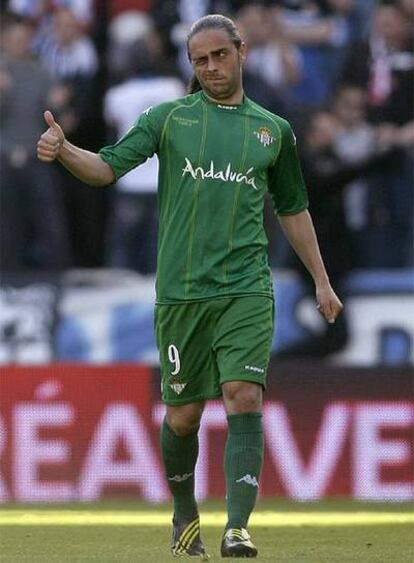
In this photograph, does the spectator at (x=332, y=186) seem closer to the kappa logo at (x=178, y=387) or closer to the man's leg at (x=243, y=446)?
the kappa logo at (x=178, y=387)

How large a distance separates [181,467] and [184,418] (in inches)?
10.2

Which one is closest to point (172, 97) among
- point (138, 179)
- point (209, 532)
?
point (138, 179)

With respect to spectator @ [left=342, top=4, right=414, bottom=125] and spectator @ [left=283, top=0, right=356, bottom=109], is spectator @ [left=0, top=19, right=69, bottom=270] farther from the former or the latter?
spectator @ [left=342, top=4, right=414, bottom=125]

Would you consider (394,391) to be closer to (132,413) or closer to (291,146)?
→ (132,413)

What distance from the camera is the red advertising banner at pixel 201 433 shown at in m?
11.6

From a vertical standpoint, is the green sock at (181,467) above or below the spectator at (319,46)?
below

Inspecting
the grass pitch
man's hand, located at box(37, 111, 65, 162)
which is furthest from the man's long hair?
the grass pitch

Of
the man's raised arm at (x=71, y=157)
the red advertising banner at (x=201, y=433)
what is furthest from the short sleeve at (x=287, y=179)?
the red advertising banner at (x=201, y=433)

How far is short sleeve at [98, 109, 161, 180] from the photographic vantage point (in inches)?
254

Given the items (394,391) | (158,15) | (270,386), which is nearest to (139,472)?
(270,386)

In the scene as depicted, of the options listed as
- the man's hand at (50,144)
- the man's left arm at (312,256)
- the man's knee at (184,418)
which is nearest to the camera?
the man's hand at (50,144)

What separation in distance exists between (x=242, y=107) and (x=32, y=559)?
212 centimetres

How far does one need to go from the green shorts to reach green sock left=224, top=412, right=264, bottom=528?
0.18 metres

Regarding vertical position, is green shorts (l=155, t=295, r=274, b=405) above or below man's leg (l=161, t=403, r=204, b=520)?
above
